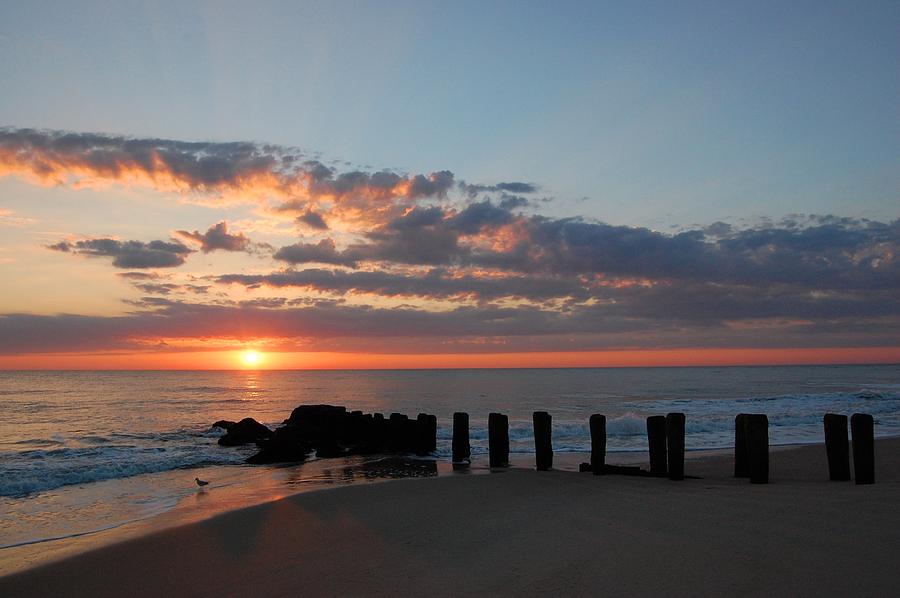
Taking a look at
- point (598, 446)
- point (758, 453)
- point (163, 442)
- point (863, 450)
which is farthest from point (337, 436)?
point (863, 450)

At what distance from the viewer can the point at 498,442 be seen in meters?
16.4

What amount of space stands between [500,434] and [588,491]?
5.53 metres

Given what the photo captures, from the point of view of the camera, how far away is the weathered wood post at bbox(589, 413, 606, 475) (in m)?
13.5

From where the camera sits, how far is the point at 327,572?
6.74 metres

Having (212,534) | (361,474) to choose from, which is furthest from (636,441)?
(212,534)

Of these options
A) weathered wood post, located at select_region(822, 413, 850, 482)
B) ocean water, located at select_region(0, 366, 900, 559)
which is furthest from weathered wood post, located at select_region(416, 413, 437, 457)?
weathered wood post, located at select_region(822, 413, 850, 482)

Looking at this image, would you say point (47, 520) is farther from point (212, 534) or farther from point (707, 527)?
point (707, 527)

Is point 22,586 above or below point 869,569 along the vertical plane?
below

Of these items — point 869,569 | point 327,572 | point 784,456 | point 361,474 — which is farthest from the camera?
point 784,456

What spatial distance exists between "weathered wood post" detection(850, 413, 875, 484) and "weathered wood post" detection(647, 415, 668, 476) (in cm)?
331

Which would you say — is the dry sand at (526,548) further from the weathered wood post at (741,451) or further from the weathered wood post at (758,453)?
the weathered wood post at (741,451)

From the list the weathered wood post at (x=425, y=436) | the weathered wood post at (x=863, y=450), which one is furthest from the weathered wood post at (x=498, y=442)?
the weathered wood post at (x=863, y=450)

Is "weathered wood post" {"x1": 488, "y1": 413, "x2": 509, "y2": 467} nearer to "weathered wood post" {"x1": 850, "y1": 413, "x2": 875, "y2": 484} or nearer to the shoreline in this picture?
the shoreline

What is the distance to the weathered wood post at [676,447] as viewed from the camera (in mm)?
12625
